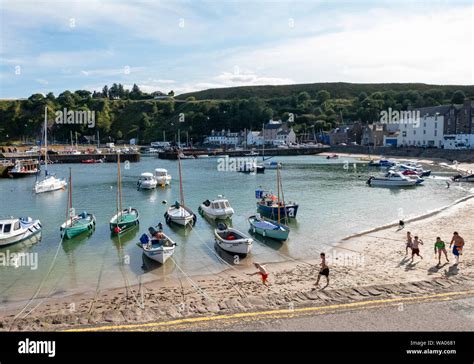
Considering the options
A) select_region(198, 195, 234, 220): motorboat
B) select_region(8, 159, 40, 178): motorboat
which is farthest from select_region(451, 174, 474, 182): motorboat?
select_region(8, 159, 40, 178): motorboat

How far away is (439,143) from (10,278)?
10569 cm

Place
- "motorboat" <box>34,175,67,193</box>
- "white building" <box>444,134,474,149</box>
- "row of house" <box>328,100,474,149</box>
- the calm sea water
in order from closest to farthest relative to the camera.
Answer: the calm sea water
"motorboat" <box>34,175,67,193</box>
"white building" <box>444,134,474,149</box>
"row of house" <box>328,100,474,149</box>

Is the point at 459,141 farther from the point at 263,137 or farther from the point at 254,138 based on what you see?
the point at 254,138

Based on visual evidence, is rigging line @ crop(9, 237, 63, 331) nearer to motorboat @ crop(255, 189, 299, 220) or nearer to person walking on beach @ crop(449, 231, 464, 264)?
motorboat @ crop(255, 189, 299, 220)

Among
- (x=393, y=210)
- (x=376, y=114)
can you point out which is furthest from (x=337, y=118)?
(x=393, y=210)

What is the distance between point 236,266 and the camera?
77.8 ft

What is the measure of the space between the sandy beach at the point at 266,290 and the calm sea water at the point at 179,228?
1700 mm

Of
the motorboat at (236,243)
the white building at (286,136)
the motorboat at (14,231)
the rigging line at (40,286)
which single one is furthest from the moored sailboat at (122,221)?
the white building at (286,136)

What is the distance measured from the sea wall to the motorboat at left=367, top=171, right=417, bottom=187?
34.6 meters

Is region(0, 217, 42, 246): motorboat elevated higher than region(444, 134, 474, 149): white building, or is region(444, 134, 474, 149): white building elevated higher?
region(444, 134, 474, 149): white building

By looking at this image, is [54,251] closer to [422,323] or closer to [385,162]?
[422,323]

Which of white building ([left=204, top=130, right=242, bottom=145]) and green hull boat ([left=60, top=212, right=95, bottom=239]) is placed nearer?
green hull boat ([left=60, top=212, right=95, bottom=239])

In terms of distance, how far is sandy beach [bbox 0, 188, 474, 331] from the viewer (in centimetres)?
1501
